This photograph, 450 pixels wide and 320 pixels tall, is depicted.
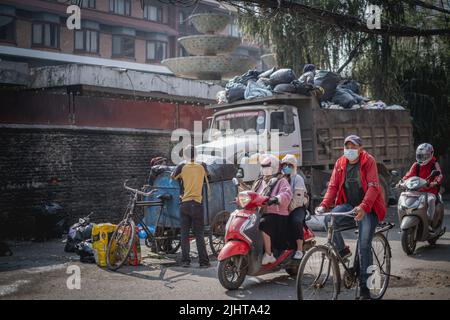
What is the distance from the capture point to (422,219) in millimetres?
9062

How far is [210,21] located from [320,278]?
1720 cm

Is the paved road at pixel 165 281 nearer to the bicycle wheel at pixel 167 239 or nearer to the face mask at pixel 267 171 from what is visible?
the bicycle wheel at pixel 167 239

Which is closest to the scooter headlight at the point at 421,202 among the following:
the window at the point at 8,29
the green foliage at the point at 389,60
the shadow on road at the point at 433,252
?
the shadow on road at the point at 433,252

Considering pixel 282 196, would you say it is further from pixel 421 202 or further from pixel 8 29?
pixel 8 29

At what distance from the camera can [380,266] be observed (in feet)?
21.3

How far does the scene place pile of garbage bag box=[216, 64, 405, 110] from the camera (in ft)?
44.0

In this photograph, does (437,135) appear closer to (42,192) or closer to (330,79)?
(330,79)

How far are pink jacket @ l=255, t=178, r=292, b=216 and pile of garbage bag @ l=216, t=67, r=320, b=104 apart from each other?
20.8 feet

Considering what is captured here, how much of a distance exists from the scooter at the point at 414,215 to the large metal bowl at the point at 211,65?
12644 millimetres

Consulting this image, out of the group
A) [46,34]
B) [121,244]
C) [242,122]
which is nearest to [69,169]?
[242,122]

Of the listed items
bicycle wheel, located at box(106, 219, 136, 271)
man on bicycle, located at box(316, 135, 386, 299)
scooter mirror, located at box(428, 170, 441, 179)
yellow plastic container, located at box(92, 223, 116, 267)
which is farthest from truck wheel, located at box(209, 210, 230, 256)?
scooter mirror, located at box(428, 170, 441, 179)

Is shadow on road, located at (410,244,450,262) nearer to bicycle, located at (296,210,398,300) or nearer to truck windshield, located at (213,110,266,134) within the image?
bicycle, located at (296,210,398,300)

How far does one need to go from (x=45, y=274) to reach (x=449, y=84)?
695 inches
